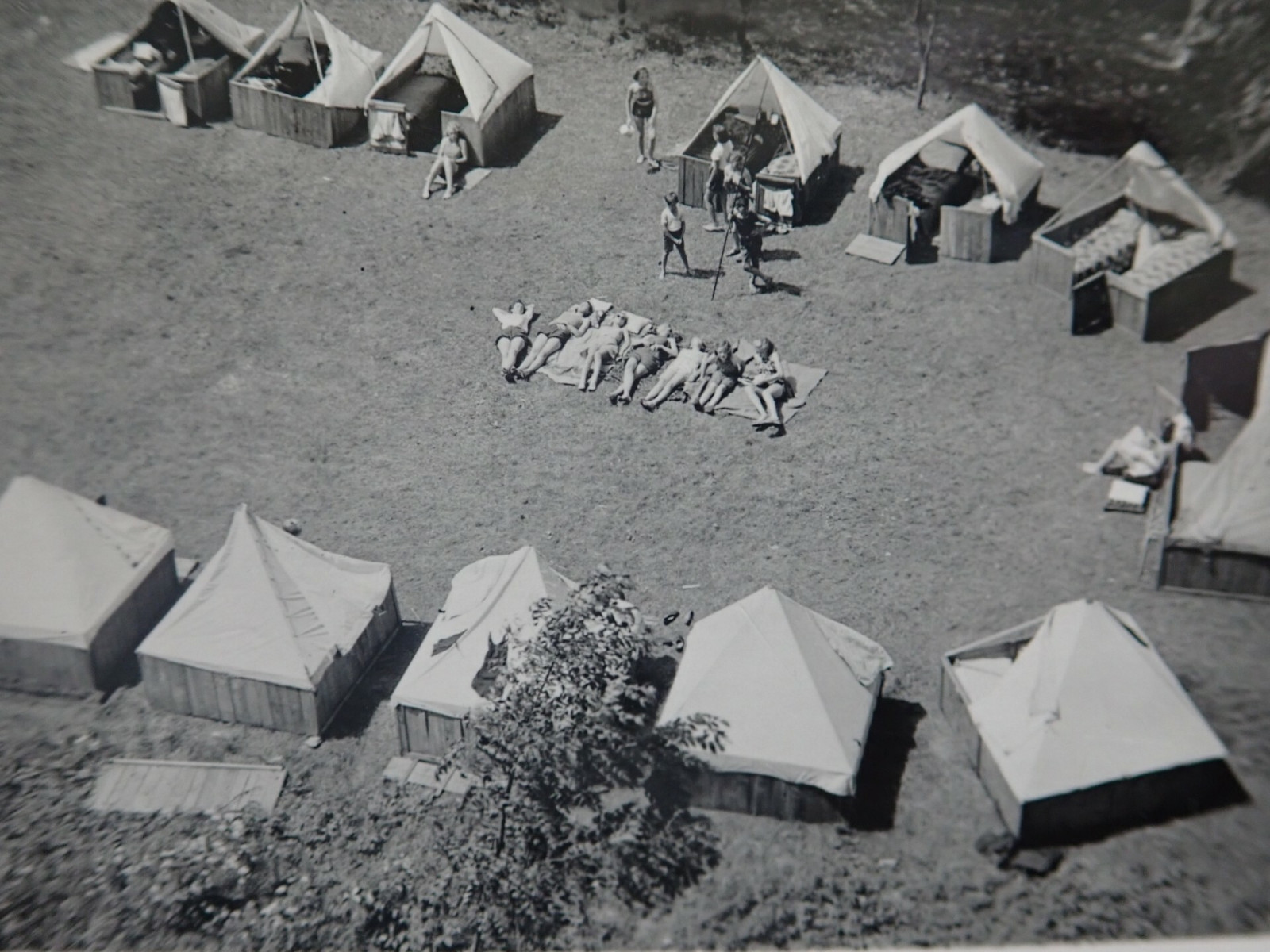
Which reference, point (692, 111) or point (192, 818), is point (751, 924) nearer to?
point (192, 818)

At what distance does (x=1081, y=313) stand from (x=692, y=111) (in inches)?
403

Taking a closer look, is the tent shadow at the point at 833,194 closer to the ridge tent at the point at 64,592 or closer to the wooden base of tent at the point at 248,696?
the wooden base of tent at the point at 248,696

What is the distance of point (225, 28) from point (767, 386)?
14.0m

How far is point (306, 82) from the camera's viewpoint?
75.8ft

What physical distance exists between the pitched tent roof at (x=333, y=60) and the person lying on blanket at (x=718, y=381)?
10188mm

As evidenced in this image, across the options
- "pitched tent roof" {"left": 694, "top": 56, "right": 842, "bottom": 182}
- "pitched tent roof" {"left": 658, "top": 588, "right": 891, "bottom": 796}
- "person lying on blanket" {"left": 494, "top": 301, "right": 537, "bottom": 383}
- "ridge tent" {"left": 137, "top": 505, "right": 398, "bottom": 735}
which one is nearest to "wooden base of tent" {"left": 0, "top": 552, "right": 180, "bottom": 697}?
"ridge tent" {"left": 137, "top": 505, "right": 398, "bottom": 735}

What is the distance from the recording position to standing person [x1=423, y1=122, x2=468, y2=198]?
21469mm

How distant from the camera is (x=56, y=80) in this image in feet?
59.1

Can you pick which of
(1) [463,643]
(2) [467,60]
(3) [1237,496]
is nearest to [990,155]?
(3) [1237,496]

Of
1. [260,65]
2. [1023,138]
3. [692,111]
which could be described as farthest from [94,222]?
[1023,138]

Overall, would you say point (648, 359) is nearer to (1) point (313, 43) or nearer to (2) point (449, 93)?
(2) point (449, 93)

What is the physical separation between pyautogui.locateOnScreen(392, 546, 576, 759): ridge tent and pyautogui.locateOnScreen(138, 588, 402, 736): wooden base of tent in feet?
2.74

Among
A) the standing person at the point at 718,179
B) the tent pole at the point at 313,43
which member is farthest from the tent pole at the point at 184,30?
the standing person at the point at 718,179

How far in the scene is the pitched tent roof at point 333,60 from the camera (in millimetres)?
22266
